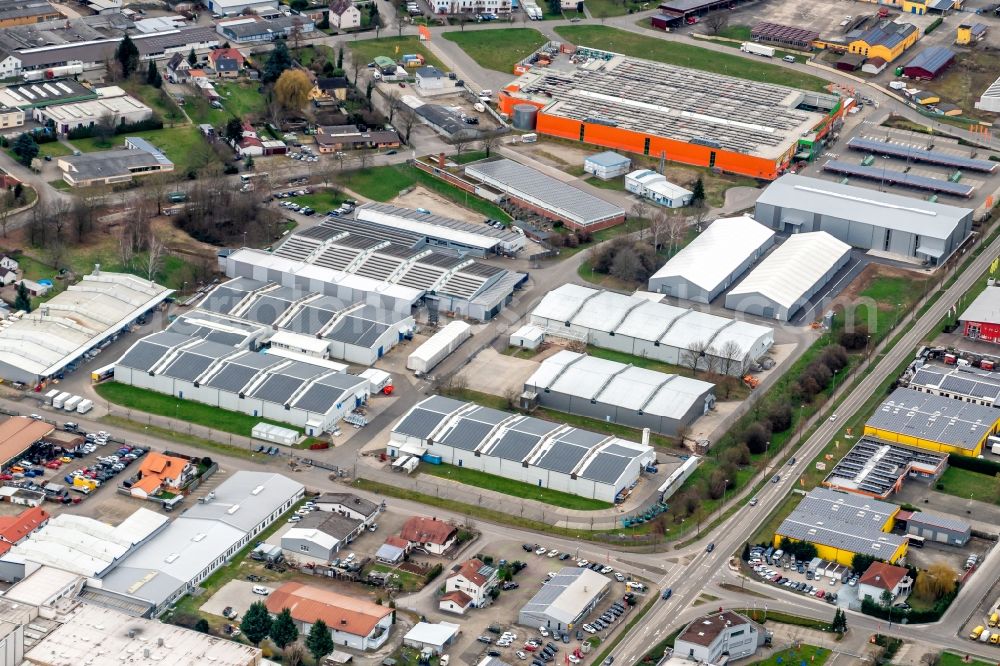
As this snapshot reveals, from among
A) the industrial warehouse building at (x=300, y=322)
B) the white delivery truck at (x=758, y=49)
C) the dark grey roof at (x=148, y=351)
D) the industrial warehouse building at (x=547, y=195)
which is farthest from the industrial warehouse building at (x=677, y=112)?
the dark grey roof at (x=148, y=351)

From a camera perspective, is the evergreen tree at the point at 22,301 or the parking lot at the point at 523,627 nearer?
the parking lot at the point at 523,627

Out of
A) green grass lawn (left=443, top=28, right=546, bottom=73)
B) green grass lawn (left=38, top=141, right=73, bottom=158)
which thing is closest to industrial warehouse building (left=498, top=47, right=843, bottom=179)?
green grass lawn (left=443, top=28, right=546, bottom=73)

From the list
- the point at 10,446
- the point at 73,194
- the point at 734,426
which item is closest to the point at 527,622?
the point at 734,426

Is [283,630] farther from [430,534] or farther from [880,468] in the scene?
[880,468]

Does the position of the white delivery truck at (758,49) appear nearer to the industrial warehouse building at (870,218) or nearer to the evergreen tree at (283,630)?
the industrial warehouse building at (870,218)

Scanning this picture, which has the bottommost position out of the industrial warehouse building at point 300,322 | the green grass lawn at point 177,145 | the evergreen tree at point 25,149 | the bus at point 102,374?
the bus at point 102,374

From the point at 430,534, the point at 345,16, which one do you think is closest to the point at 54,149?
the point at 345,16

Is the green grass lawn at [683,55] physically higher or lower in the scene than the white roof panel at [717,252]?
higher
